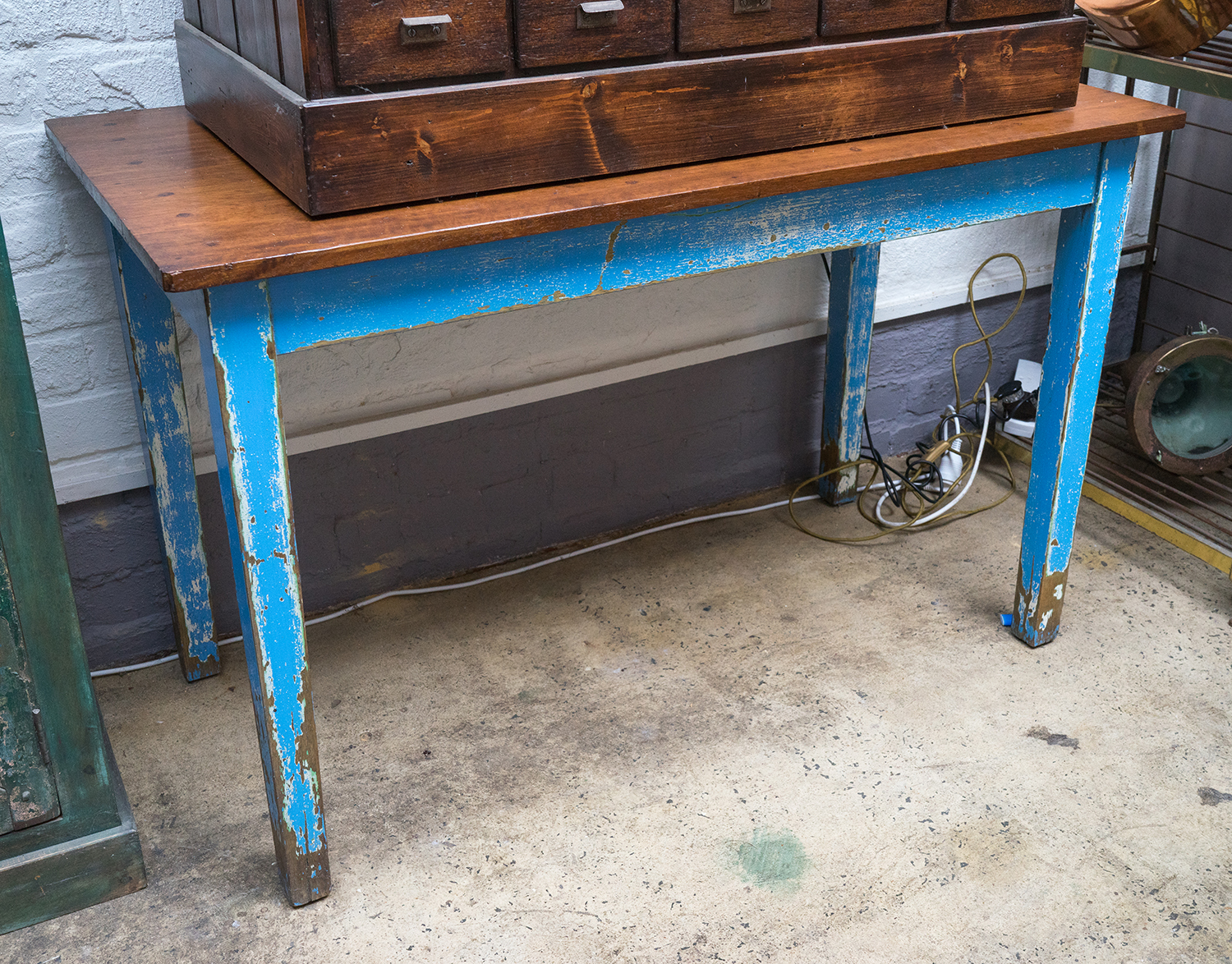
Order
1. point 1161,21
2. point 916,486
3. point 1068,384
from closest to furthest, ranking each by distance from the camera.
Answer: point 1068,384
point 1161,21
point 916,486

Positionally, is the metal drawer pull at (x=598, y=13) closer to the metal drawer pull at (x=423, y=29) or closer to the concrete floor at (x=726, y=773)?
the metal drawer pull at (x=423, y=29)

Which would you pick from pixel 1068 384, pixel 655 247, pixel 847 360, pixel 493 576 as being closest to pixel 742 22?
pixel 655 247

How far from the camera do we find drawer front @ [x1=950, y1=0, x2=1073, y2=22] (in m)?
1.68

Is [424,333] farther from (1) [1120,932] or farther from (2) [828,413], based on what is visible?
(1) [1120,932]

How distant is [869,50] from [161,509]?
52.3 inches

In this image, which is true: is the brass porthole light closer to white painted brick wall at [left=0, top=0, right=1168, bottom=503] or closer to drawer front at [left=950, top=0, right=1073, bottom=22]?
white painted brick wall at [left=0, top=0, right=1168, bottom=503]

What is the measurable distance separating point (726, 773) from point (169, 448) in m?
1.04

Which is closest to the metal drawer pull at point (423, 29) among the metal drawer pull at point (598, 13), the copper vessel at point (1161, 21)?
the metal drawer pull at point (598, 13)

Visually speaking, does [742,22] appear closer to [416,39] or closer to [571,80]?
A: [571,80]

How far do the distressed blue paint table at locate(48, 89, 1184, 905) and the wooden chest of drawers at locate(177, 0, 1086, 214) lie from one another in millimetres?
36

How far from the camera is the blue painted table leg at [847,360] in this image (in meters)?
2.45

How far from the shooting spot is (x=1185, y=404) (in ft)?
8.72

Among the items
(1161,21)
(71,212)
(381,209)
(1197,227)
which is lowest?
(1197,227)

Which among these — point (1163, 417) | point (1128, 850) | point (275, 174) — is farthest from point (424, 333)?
point (1163, 417)
